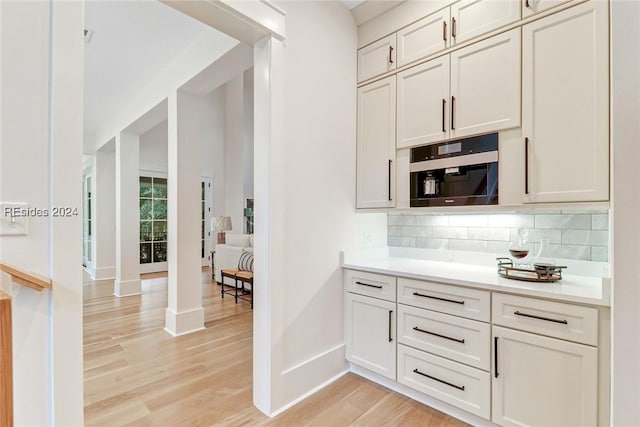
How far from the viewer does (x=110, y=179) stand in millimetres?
6156

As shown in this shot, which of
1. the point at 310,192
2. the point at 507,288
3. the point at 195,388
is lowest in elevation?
the point at 195,388

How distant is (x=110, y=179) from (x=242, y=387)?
5.67 m

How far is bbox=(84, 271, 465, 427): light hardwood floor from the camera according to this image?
1.90 meters

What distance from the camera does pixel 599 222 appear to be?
1.84 metres

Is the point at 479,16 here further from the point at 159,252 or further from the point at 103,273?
the point at 159,252

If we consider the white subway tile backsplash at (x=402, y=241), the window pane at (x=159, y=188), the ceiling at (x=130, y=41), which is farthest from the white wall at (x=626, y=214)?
the window pane at (x=159, y=188)

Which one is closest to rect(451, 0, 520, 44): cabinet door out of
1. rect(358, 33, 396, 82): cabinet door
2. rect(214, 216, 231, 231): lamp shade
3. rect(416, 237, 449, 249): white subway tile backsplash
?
rect(358, 33, 396, 82): cabinet door

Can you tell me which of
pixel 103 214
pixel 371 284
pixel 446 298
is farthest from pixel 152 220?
pixel 446 298

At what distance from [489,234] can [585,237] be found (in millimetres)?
543

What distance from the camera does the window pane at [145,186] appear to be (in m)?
6.98

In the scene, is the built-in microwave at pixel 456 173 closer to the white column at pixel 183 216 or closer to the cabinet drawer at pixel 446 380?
the cabinet drawer at pixel 446 380

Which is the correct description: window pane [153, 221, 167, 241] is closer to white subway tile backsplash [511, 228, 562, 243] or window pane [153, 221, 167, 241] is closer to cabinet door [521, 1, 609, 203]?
white subway tile backsplash [511, 228, 562, 243]

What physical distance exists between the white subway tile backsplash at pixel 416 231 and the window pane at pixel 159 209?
20.8ft

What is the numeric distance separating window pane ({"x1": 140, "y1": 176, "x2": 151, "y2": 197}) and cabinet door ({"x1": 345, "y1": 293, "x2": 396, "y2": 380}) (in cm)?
633
